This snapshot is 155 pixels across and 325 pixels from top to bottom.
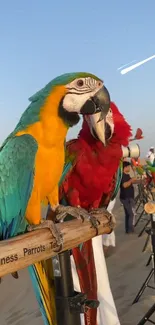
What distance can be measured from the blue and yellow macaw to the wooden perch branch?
5 cm

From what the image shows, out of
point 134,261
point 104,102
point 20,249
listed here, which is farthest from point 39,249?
point 134,261

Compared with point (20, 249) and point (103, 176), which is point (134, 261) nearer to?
point (103, 176)

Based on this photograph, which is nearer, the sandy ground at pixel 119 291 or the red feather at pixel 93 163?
the red feather at pixel 93 163

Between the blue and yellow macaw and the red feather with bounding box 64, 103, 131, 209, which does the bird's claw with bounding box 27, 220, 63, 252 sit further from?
the red feather with bounding box 64, 103, 131, 209

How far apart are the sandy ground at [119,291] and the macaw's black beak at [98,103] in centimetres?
159

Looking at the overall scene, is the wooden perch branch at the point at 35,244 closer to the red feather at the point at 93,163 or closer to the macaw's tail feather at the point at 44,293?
the macaw's tail feather at the point at 44,293

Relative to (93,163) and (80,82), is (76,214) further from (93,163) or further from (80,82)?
(80,82)

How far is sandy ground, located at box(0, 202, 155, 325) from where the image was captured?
255 cm

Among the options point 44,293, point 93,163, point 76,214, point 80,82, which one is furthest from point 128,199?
point 80,82

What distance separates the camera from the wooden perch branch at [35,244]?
1.03 m

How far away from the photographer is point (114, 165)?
1.81 m

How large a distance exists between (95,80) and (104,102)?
0.28 ft

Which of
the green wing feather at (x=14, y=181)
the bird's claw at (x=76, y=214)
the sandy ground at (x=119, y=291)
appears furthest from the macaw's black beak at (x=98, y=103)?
the sandy ground at (x=119, y=291)

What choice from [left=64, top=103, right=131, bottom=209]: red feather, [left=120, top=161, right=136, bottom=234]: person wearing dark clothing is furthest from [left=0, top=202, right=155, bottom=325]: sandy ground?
[left=64, top=103, right=131, bottom=209]: red feather
